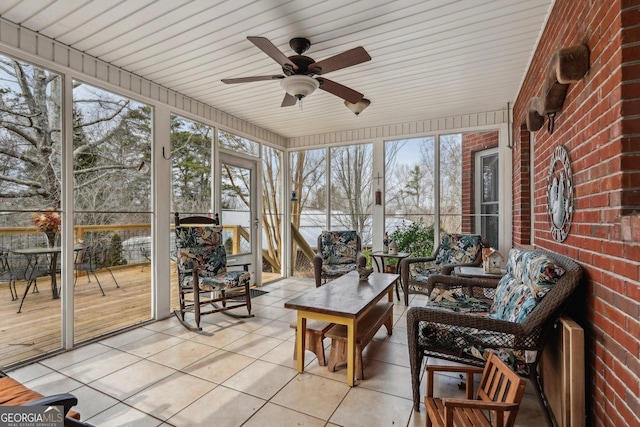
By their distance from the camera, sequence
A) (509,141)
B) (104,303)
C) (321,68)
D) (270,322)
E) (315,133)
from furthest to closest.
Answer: (315,133) < (509,141) < (270,322) < (104,303) < (321,68)

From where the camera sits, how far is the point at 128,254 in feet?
11.3

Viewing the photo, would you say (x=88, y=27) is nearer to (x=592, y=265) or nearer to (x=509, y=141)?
(x=592, y=265)

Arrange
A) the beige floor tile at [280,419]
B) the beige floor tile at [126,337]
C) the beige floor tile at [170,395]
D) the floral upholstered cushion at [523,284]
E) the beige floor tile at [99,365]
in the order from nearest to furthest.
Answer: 1. the floral upholstered cushion at [523,284]
2. the beige floor tile at [280,419]
3. the beige floor tile at [170,395]
4. the beige floor tile at [99,365]
5. the beige floor tile at [126,337]

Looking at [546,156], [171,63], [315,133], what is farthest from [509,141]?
[171,63]

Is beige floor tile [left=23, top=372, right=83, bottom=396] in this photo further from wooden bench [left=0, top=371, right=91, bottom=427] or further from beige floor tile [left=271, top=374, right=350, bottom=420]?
beige floor tile [left=271, top=374, right=350, bottom=420]

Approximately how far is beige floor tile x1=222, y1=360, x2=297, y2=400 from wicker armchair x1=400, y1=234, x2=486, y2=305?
2194 mm

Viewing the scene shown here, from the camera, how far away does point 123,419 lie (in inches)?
73.9

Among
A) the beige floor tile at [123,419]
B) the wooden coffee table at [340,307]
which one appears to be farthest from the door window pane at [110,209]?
the wooden coffee table at [340,307]

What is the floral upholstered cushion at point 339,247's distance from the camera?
4.99 meters

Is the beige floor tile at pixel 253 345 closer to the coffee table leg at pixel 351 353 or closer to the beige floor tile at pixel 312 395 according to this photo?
the beige floor tile at pixel 312 395

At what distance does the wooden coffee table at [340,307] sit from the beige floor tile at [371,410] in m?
0.16

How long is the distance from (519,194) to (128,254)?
4486 millimetres

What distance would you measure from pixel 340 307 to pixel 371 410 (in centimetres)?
67

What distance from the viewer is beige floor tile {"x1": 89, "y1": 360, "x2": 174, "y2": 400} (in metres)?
2.18
